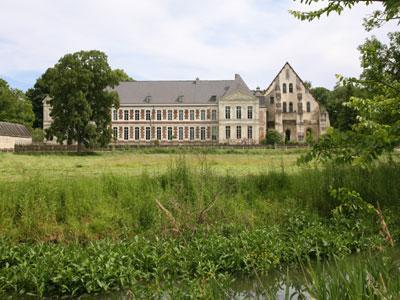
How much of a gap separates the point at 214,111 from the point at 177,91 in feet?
21.0

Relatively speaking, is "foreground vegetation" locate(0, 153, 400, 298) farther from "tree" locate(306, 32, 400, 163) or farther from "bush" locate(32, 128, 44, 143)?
"bush" locate(32, 128, 44, 143)

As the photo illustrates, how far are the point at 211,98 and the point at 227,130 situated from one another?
524cm

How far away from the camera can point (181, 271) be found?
21.3 feet

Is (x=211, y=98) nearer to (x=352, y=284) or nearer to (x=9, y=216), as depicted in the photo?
(x=9, y=216)

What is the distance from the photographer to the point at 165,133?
6769 cm

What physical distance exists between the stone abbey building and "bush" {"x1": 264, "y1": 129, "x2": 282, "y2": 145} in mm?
3387

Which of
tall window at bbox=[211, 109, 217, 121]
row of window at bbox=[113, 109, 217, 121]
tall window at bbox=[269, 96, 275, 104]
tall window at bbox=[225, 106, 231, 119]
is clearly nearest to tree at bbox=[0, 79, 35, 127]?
row of window at bbox=[113, 109, 217, 121]

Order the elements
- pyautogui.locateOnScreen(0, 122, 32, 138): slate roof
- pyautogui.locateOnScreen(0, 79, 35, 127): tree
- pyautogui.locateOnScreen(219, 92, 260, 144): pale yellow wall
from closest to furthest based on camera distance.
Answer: pyautogui.locateOnScreen(0, 122, 32, 138): slate roof < pyautogui.locateOnScreen(0, 79, 35, 127): tree < pyautogui.locateOnScreen(219, 92, 260, 144): pale yellow wall

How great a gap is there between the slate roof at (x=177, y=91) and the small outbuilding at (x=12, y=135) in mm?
14426

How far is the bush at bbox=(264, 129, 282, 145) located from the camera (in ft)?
199

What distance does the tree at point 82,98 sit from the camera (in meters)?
39.7

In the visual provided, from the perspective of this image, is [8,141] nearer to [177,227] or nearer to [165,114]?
[165,114]

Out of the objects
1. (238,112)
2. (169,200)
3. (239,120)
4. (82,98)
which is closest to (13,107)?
(82,98)

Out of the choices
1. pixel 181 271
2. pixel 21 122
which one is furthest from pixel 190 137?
pixel 181 271
